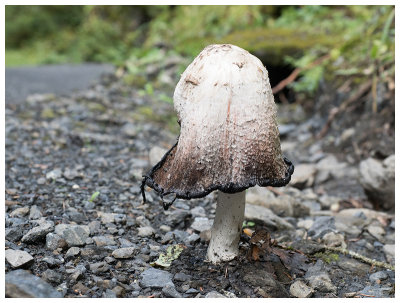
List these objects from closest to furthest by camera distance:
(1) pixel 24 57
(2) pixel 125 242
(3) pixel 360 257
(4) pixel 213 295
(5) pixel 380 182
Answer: (4) pixel 213 295 → (2) pixel 125 242 → (3) pixel 360 257 → (5) pixel 380 182 → (1) pixel 24 57

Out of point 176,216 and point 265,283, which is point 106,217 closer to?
point 176,216

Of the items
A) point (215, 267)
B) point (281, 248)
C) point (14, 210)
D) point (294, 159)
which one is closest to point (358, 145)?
point (294, 159)

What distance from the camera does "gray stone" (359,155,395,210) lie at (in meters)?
4.40

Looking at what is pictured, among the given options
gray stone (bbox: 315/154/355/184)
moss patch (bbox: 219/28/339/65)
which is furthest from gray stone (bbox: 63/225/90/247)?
moss patch (bbox: 219/28/339/65)

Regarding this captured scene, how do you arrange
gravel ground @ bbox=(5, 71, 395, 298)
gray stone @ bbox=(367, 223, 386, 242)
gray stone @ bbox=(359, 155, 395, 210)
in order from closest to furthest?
1. gravel ground @ bbox=(5, 71, 395, 298)
2. gray stone @ bbox=(367, 223, 386, 242)
3. gray stone @ bbox=(359, 155, 395, 210)

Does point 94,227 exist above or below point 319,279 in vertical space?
above

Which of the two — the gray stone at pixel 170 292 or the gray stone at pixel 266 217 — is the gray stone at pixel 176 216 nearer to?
the gray stone at pixel 266 217

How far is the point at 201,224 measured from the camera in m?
3.41

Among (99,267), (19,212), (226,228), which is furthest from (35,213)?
(226,228)

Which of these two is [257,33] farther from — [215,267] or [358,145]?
[215,267]

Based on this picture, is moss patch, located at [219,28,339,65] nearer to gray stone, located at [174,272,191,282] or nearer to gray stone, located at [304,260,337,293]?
gray stone, located at [304,260,337,293]

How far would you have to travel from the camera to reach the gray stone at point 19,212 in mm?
3119

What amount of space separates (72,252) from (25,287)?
2.02ft

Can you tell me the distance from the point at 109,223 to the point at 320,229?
165cm
